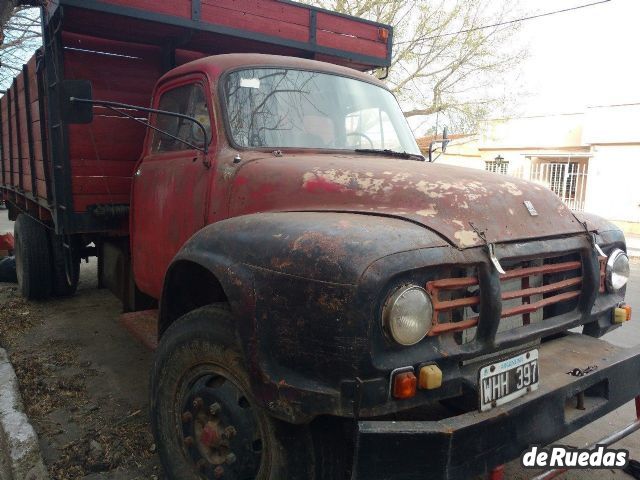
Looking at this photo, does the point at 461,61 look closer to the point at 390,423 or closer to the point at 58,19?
the point at 58,19

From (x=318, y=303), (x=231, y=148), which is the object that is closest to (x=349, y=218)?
(x=318, y=303)

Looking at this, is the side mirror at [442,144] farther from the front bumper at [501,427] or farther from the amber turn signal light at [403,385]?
the amber turn signal light at [403,385]

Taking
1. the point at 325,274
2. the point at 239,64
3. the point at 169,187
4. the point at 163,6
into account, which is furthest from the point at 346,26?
the point at 325,274

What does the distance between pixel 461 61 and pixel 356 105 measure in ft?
49.5

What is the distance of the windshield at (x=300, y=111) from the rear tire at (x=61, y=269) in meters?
3.09

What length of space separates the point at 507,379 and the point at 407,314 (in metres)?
0.51

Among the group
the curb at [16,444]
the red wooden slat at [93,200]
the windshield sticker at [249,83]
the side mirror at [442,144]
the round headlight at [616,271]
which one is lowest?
the curb at [16,444]

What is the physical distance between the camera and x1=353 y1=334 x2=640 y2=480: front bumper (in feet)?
5.30

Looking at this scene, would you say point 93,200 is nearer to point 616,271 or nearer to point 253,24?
point 253,24

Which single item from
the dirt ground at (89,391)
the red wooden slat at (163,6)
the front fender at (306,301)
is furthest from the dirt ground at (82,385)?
the red wooden slat at (163,6)

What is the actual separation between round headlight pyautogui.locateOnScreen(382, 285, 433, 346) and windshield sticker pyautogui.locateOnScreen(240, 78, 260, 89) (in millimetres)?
1838

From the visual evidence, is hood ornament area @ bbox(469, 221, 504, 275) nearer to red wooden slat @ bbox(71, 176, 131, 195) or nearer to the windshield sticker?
the windshield sticker

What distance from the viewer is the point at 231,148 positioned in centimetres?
289

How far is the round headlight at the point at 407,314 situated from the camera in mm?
1698
